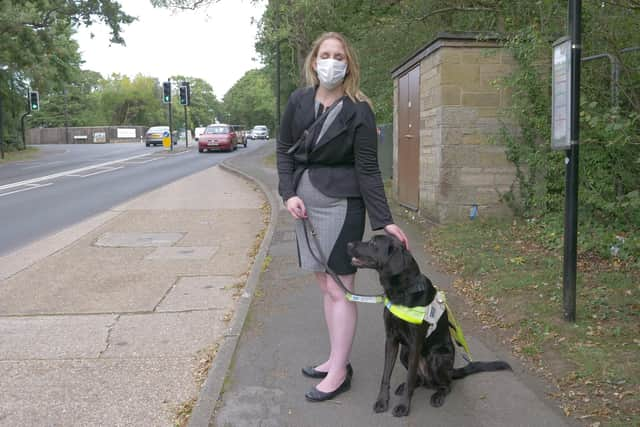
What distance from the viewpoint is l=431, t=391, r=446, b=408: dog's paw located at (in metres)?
3.70

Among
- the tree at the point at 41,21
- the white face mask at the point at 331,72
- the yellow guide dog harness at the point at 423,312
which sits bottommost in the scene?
the yellow guide dog harness at the point at 423,312

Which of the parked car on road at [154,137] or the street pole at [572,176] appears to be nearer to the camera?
the street pole at [572,176]

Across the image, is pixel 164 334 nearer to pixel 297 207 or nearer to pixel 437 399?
pixel 297 207

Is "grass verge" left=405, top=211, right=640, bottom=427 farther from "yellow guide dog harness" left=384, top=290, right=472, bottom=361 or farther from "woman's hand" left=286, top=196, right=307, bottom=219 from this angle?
"woman's hand" left=286, top=196, right=307, bottom=219

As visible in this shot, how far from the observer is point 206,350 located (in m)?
4.92

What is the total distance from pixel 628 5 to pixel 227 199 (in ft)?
36.2

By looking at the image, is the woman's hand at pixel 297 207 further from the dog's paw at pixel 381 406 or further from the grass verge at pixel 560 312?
the grass verge at pixel 560 312

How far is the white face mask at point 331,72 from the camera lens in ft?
12.0

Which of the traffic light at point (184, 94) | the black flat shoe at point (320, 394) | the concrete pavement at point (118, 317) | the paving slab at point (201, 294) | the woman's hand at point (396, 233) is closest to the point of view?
the woman's hand at point (396, 233)

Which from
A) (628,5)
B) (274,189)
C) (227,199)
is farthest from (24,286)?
(274,189)

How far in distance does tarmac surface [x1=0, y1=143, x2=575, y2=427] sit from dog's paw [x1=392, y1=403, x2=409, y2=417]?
5 cm

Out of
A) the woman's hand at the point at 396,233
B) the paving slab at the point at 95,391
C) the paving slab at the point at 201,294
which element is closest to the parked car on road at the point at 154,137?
the paving slab at the point at 201,294

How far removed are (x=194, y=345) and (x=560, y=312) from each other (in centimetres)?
285

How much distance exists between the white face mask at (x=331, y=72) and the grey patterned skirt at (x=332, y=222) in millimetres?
528
